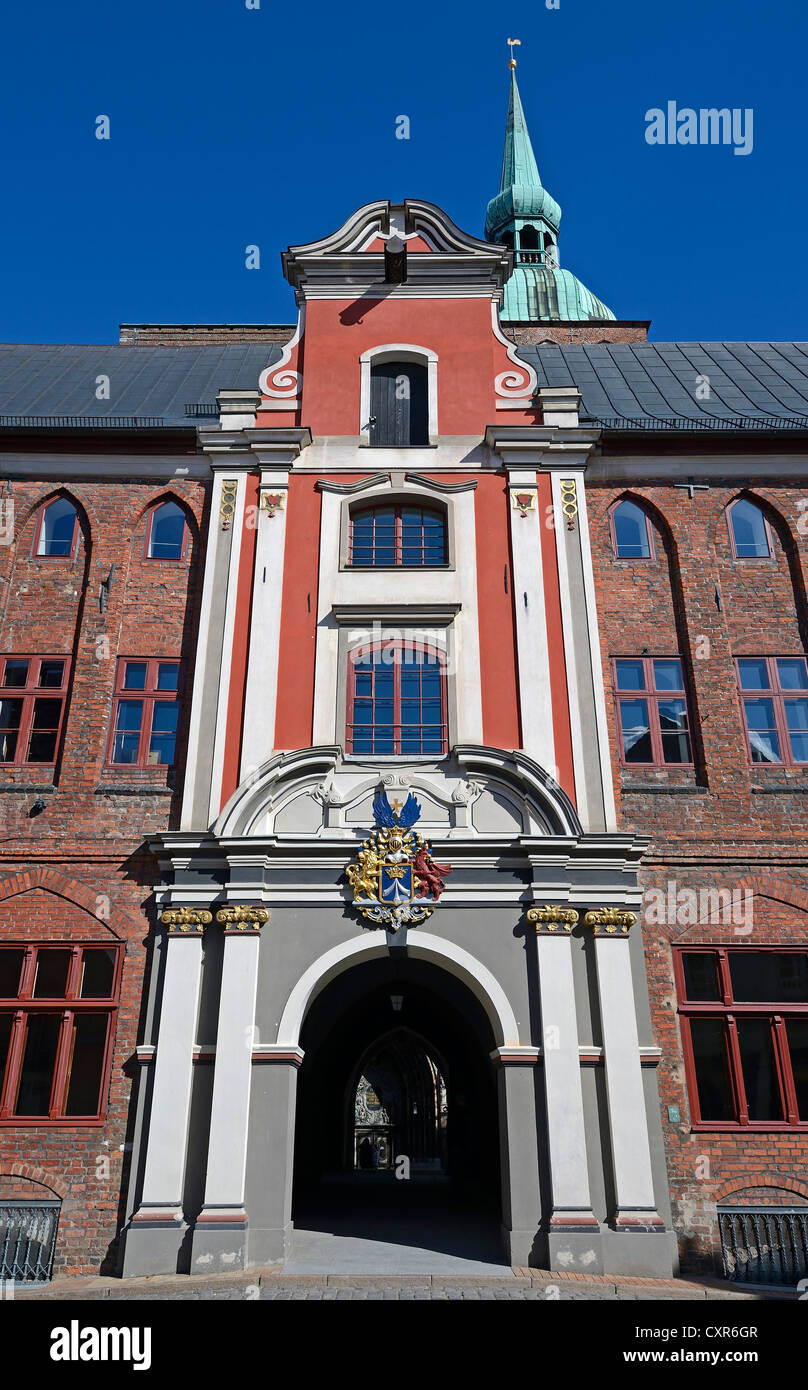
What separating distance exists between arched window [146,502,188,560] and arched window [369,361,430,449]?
3.62m

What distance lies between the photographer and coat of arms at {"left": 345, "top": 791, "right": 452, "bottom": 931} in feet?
46.6

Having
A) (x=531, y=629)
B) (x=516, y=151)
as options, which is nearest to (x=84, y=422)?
(x=531, y=629)

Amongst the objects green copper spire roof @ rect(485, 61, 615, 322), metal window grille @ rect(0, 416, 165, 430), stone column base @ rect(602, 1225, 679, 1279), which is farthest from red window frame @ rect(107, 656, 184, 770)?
green copper spire roof @ rect(485, 61, 615, 322)

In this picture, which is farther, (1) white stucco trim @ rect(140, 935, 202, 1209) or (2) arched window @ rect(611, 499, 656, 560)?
(2) arched window @ rect(611, 499, 656, 560)

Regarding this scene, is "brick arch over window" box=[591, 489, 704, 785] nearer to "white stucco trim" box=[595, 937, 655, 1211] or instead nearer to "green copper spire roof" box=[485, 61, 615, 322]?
"white stucco trim" box=[595, 937, 655, 1211]

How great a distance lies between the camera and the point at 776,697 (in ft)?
53.8

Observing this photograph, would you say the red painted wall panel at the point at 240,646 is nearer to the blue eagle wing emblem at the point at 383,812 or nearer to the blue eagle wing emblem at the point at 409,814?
the blue eagle wing emblem at the point at 383,812

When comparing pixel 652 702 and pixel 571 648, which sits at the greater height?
pixel 571 648

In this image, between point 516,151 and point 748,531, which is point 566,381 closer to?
point 748,531

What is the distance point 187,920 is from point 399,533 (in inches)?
280

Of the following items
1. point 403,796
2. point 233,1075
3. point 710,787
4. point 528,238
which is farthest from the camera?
point 528,238

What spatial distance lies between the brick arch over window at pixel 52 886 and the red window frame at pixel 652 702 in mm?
8115

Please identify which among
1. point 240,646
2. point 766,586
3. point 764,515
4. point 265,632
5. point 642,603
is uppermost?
point 764,515

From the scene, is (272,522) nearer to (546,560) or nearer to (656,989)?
(546,560)
